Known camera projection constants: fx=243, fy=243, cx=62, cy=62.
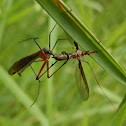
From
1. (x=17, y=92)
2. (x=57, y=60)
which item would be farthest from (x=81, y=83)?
(x=17, y=92)

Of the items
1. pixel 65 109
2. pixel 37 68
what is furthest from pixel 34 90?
pixel 37 68

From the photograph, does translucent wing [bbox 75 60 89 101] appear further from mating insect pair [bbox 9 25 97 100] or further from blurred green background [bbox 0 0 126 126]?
blurred green background [bbox 0 0 126 126]

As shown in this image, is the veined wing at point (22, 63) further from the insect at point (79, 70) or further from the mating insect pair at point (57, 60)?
the insect at point (79, 70)

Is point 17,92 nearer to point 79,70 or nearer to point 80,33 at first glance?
point 79,70

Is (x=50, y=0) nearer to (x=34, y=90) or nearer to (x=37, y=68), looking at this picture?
(x=37, y=68)

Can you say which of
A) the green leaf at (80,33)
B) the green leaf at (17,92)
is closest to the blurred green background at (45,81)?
the green leaf at (17,92)

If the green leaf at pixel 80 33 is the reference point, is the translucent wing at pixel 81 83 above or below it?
below

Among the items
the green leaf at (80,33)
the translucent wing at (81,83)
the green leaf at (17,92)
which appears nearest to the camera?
the green leaf at (80,33)
